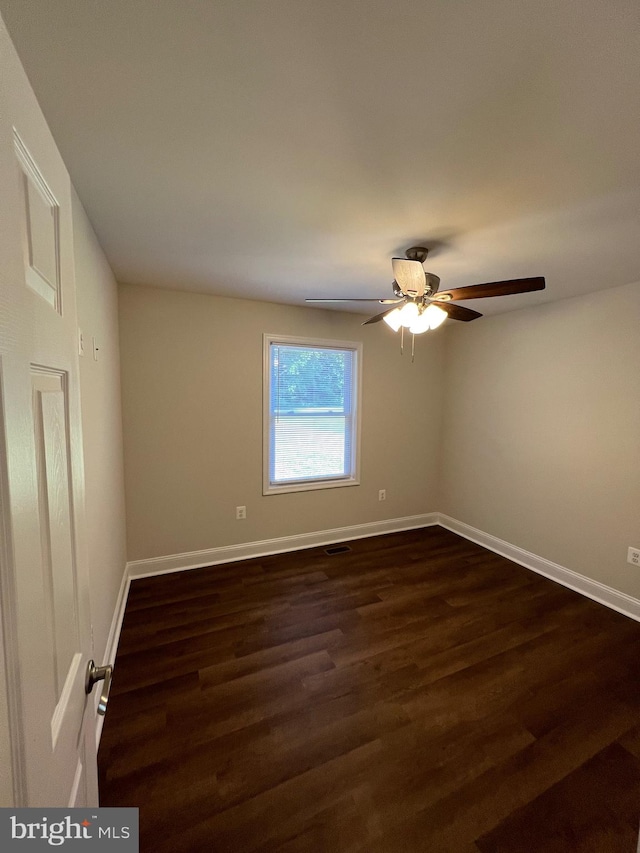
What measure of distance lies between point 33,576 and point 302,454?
9.67 feet

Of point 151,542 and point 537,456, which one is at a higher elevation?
point 537,456

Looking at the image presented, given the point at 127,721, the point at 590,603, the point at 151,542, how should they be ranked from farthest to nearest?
the point at 151,542, the point at 590,603, the point at 127,721

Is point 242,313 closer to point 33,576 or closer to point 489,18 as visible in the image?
point 489,18

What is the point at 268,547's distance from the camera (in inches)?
129

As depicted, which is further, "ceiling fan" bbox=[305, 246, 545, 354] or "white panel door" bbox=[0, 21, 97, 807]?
"ceiling fan" bbox=[305, 246, 545, 354]

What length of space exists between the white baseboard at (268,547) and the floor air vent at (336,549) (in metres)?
0.11

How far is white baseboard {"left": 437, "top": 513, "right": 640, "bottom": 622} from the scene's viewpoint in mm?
2471

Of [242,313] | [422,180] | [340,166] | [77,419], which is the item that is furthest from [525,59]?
[242,313]

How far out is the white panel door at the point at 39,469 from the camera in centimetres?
42

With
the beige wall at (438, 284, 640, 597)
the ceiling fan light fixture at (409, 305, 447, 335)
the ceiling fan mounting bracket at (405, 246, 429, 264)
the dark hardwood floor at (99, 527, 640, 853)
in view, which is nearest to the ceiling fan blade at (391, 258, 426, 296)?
the ceiling fan light fixture at (409, 305, 447, 335)

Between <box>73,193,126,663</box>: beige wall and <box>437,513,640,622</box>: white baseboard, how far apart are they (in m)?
3.34

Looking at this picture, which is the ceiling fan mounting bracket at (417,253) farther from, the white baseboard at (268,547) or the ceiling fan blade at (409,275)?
the white baseboard at (268,547)

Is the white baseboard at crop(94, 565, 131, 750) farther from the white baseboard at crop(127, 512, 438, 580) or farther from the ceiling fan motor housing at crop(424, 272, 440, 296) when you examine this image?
the ceiling fan motor housing at crop(424, 272, 440, 296)

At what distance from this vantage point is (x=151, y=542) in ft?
9.36
